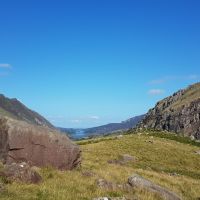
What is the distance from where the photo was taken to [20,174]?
75.0ft

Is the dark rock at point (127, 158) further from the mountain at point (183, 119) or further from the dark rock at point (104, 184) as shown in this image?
the mountain at point (183, 119)

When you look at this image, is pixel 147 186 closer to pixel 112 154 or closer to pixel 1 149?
pixel 1 149

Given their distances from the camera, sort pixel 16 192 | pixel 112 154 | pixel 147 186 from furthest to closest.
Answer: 1. pixel 112 154
2. pixel 147 186
3. pixel 16 192

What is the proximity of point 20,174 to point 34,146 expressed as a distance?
4.97m

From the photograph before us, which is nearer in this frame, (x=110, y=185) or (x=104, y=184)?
(x=104, y=184)

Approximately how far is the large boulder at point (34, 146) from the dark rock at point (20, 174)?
11.5 ft

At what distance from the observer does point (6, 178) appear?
22344mm

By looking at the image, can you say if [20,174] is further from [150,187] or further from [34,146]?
[150,187]

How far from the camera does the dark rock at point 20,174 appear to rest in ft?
74.1

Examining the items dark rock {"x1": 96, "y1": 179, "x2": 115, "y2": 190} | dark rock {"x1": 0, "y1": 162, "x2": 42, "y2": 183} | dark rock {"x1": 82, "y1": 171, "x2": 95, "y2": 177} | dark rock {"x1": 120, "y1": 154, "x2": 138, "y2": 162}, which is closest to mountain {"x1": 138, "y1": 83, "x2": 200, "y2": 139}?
dark rock {"x1": 120, "y1": 154, "x2": 138, "y2": 162}

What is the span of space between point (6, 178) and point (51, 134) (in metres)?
6.97

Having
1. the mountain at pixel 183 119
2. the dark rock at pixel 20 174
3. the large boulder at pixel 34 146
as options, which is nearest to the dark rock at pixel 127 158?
the large boulder at pixel 34 146

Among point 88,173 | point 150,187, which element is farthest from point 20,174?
point 150,187

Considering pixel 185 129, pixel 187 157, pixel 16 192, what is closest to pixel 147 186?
pixel 16 192
